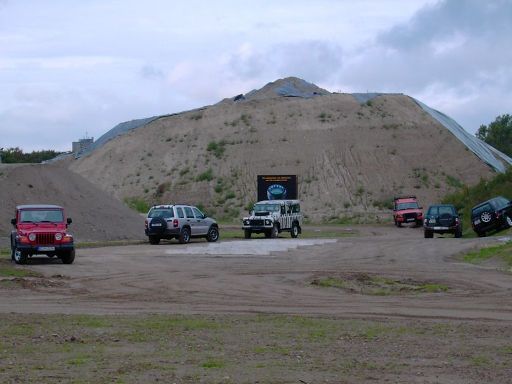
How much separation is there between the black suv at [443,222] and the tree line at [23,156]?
65.1m

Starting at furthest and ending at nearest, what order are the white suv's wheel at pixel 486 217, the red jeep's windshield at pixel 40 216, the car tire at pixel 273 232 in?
the car tire at pixel 273 232
the white suv's wheel at pixel 486 217
the red jeep's windshield at pixel 40 216

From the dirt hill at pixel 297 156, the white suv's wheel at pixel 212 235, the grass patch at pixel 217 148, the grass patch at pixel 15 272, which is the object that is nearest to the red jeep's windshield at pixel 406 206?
the dirt hill at pixel 297 156

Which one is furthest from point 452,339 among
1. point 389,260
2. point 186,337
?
point 389,260

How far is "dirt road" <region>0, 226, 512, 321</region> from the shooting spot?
61.1 ft

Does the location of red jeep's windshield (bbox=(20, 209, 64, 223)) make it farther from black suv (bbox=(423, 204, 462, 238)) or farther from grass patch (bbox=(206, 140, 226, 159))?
grass patch (bbox=(206, 140, 226, 159))

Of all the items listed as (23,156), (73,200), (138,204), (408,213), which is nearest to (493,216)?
(408,213)

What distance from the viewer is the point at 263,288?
75.1 ft

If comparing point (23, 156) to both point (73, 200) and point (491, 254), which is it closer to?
point (73, 200)

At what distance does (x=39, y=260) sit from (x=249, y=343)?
2095 centimetres

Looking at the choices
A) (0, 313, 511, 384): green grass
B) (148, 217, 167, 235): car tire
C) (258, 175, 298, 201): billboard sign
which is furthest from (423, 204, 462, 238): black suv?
(0, 313, 511, 384): green grass

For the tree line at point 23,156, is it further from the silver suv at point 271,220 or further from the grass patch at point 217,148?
the silver suv at point 271,220

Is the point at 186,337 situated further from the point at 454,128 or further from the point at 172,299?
the point at 454,128

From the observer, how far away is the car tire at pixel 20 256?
3089 cm

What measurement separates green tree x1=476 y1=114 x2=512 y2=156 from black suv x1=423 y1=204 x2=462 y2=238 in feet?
258
